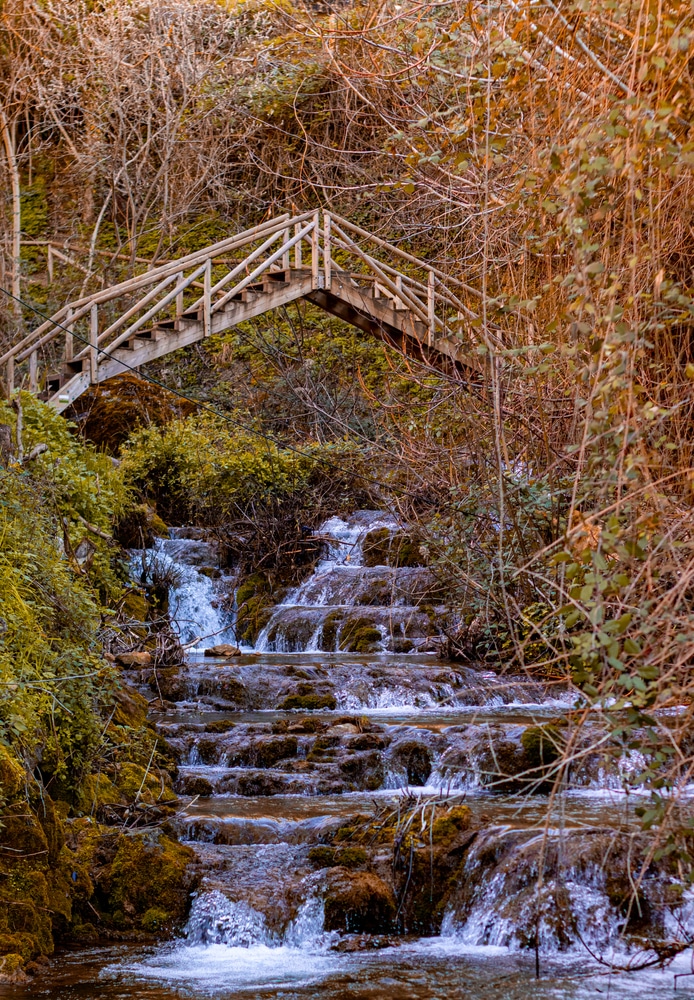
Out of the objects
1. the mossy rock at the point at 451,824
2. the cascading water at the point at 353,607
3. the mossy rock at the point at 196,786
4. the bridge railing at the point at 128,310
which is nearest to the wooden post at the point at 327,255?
the bridge railing at the point at 128,310

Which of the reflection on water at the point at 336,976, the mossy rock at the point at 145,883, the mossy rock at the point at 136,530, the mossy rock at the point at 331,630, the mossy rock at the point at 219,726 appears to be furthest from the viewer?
the mossy rock at the point at 136,530

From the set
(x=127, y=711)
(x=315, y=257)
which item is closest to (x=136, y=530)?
(x=315, y=257)

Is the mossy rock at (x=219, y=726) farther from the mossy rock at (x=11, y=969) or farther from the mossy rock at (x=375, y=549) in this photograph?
the mossy rock at (x=375, y=549)

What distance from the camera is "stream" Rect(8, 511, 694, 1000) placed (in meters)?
5.27

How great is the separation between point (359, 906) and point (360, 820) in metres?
0.80

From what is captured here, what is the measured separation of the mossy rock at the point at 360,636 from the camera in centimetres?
1197

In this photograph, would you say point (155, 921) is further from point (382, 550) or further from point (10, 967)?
point (382, 550)

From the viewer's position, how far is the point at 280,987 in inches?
209

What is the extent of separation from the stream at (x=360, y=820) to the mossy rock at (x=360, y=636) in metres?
0.72

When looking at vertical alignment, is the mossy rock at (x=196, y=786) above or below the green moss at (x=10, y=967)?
above

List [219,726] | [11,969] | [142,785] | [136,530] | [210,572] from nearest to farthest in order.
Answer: [11,969]
[142,785]
[219,726]
[136,530]
[210,572]

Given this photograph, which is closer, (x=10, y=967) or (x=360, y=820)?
(x=10, y=967)

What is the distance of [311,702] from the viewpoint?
974 centimetres

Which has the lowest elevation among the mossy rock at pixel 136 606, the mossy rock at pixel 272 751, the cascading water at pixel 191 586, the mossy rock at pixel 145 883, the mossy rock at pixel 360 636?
the mossy rock at pixel 145 883
